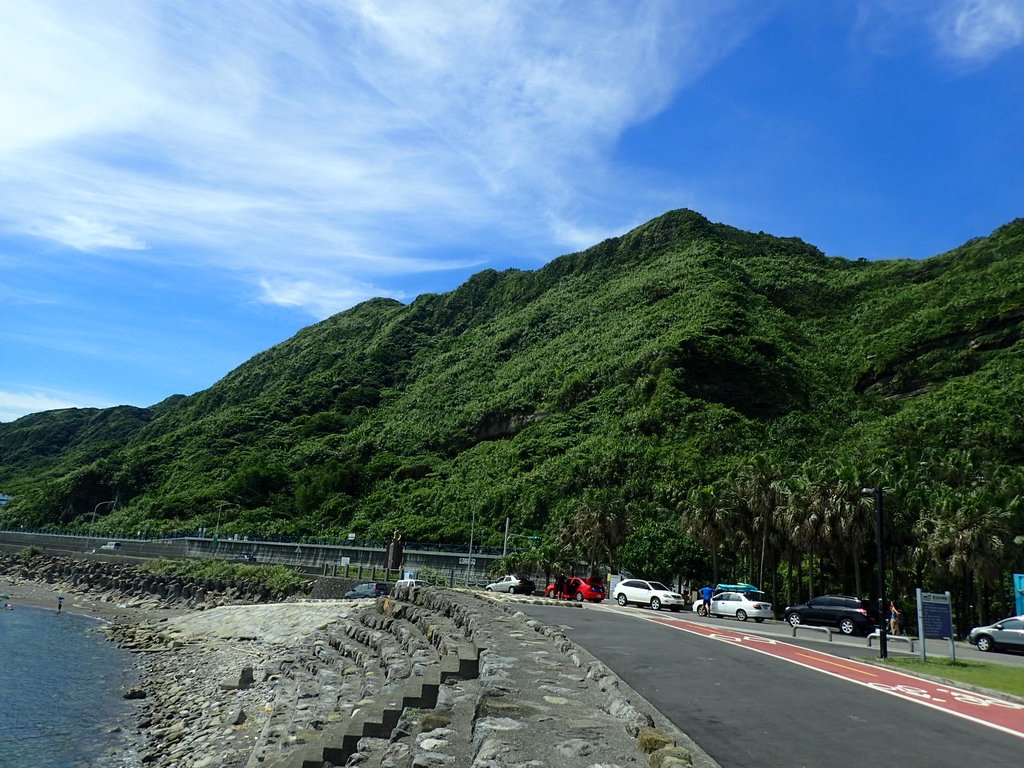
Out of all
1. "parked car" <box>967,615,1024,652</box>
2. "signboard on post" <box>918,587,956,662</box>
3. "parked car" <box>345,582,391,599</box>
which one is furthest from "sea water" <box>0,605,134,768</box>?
"parked car" <box>967,615,1024,652</box>

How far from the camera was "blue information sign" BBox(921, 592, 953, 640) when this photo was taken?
64.8ft

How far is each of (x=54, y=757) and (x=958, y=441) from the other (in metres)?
73.6

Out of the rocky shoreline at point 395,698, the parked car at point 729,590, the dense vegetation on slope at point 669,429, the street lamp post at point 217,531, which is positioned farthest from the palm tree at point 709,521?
the street lamp post at point 217,531

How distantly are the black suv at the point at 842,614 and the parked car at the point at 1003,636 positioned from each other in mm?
3640

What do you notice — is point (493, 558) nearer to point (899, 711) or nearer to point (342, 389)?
point (899, 711)

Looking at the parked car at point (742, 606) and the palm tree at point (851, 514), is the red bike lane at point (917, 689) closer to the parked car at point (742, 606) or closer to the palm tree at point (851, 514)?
the parked car at point (742, 606)

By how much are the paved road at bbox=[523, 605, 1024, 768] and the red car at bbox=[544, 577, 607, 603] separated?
91.8ft

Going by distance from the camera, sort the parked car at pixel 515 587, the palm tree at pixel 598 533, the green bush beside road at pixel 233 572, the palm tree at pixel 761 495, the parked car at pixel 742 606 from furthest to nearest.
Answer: the palm tree at pixel 598 533, the green bush beside road at pixel 233 572, the palm tree at pixel 761 495, the parked car at pixel 515 587, the parked car at pixel 742 606

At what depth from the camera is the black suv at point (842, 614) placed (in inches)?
1225

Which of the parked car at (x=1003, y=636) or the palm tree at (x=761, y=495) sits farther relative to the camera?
the palm tree at (x=761, y=495)

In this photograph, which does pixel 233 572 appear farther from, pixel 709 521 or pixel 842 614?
pixel 842 614

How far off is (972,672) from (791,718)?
10441 millimetres

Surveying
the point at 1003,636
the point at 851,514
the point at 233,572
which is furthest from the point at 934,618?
the point at 233,572

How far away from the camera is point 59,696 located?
2581 centimetres
